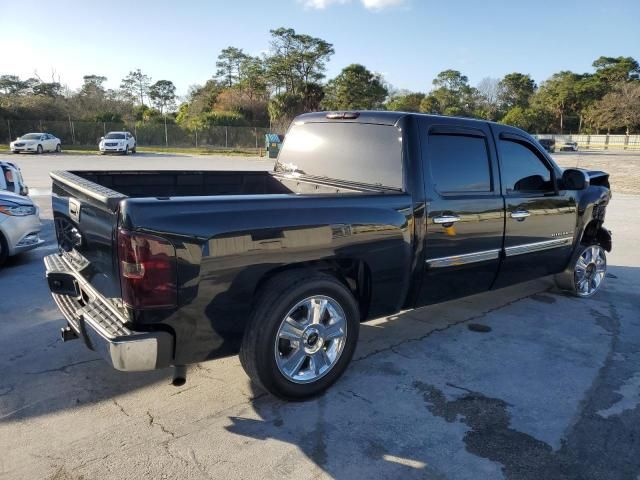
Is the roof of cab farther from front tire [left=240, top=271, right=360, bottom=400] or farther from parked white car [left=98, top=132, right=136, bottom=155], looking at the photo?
parked white car [left=98, top=132, right=136, bottom=155]

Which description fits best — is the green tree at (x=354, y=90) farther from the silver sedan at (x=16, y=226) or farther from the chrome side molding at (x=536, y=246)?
the chrome side molding at (x=536, y=246)

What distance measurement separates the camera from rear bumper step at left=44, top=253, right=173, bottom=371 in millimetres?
2539

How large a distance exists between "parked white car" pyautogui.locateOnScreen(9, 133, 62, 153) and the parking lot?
31.7 metres

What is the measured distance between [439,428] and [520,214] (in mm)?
2259

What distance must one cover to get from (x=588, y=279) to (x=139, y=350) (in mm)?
5186

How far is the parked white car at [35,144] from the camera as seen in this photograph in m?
31.3

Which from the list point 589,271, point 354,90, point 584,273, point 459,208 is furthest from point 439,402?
point 354,90

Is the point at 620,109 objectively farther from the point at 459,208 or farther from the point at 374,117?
the point at 374,117

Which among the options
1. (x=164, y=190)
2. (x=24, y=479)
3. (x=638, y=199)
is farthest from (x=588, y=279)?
(x=638, y=199)

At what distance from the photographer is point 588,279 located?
5750mm

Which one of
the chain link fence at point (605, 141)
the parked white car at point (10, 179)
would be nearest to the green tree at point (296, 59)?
the chain link fence at point (605, 141)

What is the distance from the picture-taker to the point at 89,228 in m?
3.01

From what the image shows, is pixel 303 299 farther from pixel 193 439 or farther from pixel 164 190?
pixel 164 190

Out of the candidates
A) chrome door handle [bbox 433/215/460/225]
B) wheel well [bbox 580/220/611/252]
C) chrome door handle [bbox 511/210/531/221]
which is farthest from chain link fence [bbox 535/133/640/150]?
chrome door handle [bbox 433/215/460/225]
